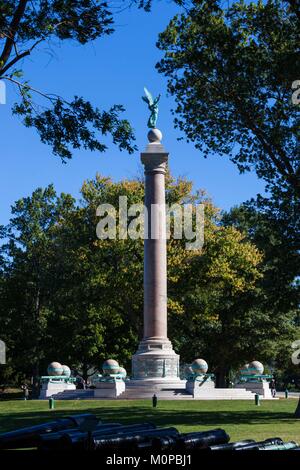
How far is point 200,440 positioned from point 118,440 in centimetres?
83

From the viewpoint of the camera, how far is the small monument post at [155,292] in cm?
3953

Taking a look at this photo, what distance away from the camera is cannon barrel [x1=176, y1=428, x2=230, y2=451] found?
20.7 ft

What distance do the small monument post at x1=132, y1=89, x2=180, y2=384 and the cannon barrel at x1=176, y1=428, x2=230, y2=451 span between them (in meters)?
32.3

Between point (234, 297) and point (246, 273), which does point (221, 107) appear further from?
point (234, 297)

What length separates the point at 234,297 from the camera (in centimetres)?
5631

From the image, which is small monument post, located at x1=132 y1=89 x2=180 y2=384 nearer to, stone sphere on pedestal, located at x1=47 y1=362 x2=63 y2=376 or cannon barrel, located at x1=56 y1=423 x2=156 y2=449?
stone sphere on pedestal, located at x1=47 y1=362 x2=63 y2=376

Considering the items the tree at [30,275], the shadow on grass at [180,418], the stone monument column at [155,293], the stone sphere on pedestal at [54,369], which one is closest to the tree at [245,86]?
the shadow on grass at [180,418]

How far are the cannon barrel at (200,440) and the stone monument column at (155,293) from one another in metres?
32.4

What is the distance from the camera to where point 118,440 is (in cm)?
633

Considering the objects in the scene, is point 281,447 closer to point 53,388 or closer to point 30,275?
point 53,388

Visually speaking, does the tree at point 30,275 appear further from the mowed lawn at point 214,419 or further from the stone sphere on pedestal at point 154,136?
the mowed lawn at point 214,419

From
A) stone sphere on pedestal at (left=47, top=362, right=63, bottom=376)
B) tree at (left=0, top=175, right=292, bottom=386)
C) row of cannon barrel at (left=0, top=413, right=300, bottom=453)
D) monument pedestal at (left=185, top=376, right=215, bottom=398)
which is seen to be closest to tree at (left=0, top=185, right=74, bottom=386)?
tree at (left=0, top=175, right=292, bottom=386)

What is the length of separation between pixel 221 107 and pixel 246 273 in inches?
1157
